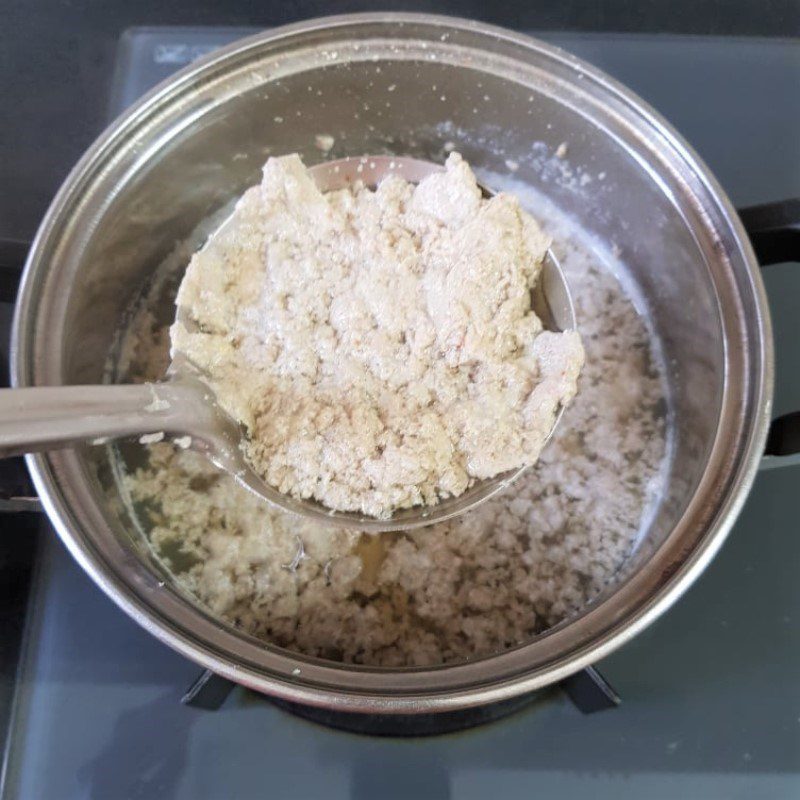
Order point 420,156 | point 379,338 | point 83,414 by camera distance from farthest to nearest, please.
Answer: point 420,156
point 379,338
point 83,414

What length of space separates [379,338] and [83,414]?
0.25 m

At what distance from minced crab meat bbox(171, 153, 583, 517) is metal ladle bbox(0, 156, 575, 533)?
0.05ft

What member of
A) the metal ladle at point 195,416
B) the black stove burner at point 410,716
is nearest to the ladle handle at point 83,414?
the metal ladle at point 195,416

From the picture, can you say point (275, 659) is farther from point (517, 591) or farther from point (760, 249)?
point (760, 249)

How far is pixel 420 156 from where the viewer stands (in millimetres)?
837

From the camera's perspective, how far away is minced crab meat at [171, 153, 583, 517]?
1.93 feet

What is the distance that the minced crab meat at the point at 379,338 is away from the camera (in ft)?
1.93

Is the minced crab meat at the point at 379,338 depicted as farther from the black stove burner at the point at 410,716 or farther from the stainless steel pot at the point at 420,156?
the black stove burner at the point at 410,716

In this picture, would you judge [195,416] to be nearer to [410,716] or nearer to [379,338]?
[379,338]

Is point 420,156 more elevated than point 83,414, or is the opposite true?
point 420,156

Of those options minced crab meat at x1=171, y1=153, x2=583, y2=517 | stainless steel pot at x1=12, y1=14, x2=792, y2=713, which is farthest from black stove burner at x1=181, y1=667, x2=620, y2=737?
minced crab meat at x1=171, y1=153, x2=583, y2=517

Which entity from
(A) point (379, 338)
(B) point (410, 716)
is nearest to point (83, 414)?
(A) point (379, 338)

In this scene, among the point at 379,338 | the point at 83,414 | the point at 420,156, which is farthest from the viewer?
the point at 420,156

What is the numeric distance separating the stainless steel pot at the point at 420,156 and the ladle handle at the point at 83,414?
9 cm
